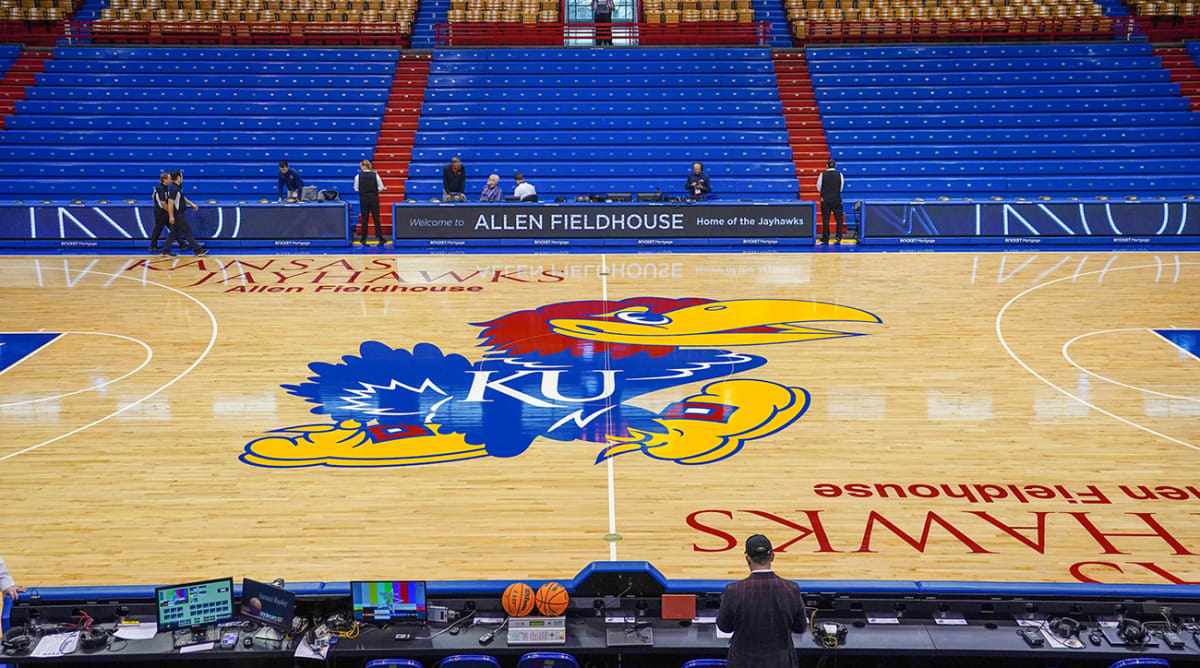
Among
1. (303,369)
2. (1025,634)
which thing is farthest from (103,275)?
(1025,634)

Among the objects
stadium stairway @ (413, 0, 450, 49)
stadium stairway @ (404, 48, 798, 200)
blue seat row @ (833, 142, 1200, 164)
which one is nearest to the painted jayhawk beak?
stadium stairway @ (404, 48, 798, 200)

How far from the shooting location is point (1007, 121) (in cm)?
2531

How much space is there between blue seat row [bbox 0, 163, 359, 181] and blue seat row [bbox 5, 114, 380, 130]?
1.26m

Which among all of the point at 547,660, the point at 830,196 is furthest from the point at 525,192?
the point at 547,660

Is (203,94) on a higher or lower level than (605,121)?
higher

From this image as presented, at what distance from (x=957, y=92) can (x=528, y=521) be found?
2132 cm

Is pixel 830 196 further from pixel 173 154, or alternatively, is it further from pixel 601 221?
pixel 173 154

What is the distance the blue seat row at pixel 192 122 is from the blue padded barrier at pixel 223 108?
20 centimetres

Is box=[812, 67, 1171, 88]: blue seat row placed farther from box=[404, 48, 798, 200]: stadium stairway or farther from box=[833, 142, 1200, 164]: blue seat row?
box=[833, 142, 1200, 164]: blue seat row

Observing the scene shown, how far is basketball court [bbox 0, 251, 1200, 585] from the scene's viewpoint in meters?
8.41

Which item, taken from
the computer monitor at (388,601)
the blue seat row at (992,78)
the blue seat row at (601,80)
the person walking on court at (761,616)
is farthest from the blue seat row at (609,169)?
the person walking on court at (761,616)

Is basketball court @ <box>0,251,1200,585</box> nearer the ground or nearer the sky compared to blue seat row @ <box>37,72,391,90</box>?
nearer the ground

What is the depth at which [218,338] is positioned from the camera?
14258mm

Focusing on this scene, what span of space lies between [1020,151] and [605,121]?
981 centimetres
